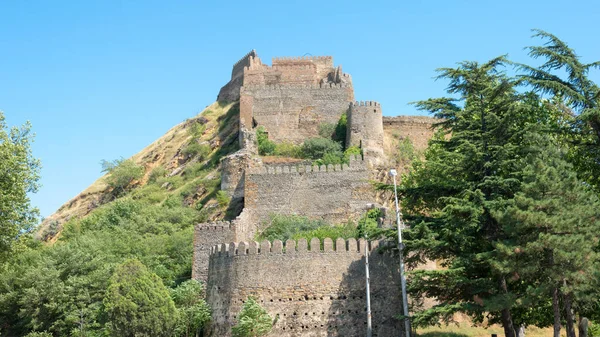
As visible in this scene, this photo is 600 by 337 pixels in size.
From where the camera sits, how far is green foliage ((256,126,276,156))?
165 feet

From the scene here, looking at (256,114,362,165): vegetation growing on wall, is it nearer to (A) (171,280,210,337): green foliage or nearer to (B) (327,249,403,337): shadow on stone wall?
(A) (171,280,210,337): green foliage

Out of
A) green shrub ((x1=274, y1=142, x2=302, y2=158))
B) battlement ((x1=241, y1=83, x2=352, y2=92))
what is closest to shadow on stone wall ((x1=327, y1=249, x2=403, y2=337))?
green shrub ((x1=274, y1=142, x2=302, y2=158))

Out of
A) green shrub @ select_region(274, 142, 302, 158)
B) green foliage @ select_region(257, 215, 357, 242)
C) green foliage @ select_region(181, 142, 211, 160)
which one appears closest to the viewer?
green foliage @ select_region(257, 215, 357, 242)

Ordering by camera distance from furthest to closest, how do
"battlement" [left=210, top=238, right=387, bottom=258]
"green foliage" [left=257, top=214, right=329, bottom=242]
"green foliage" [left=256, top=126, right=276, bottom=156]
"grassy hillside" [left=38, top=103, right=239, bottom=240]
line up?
"grassy hillside" [left=38, top=103, right=239, bottom=240] → "green foliage" [left=256, top=126, right=276, bottom=156] → "green foliage" [left=257, top=214, right=329, bottom=242] → "battlement" [left=210, top=238, right=387, bottom=258]

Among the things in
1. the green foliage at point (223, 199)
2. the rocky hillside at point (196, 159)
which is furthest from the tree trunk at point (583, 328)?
the green foliage at point (223, 199)

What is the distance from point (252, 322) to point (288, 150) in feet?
83.3

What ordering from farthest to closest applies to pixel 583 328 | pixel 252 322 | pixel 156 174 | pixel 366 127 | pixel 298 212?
pixel 156 174 < pixel 366 127 < pixel 298 212 < pixel 252 322 < pixel 583 328

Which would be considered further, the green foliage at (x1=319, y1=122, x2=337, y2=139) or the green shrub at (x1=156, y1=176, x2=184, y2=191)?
the green shrub at (x1=156, y1=176, x2=184, y2=191)

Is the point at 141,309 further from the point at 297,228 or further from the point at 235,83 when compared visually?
the point at 235,83

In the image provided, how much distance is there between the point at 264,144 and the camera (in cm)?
5053

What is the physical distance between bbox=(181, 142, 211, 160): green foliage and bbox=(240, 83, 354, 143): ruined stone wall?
8201 millimetres

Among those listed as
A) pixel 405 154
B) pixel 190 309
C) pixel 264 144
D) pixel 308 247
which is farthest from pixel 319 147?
pixel 190 309

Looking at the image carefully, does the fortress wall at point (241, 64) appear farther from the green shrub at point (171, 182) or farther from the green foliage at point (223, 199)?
the green foliage at point (223, 199)

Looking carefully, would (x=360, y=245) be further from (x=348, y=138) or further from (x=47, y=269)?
(x=348, y=138)
